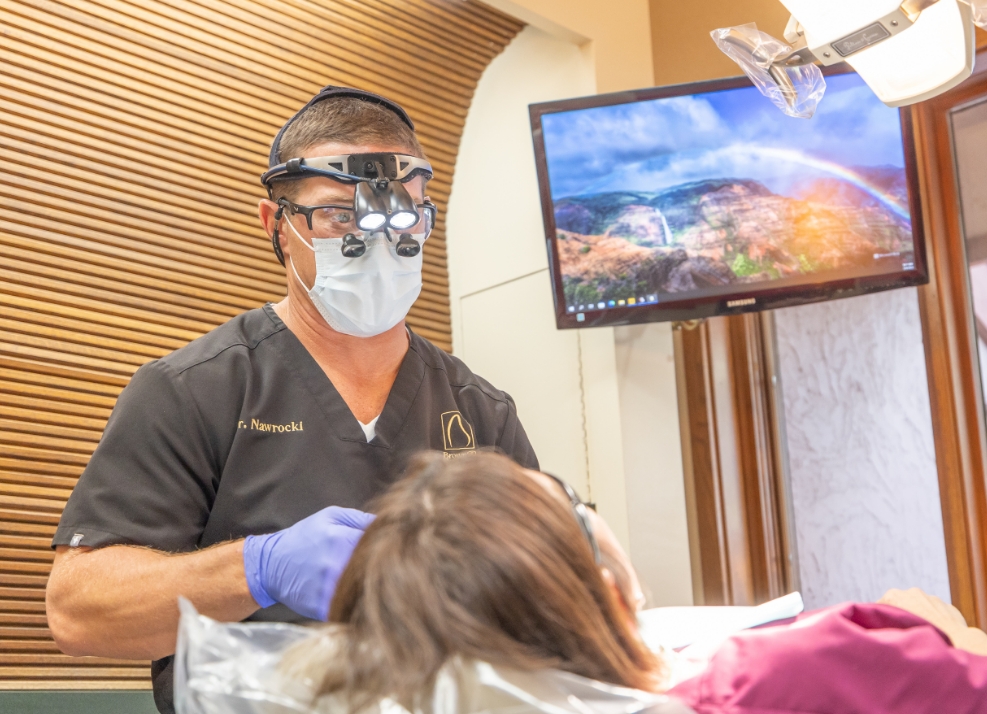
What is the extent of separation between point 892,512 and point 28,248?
2468mm

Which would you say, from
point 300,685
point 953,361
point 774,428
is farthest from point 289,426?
point 953,361

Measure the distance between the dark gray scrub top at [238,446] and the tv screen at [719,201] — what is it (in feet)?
3.11

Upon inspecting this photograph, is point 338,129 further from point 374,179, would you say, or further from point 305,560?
point 305,560

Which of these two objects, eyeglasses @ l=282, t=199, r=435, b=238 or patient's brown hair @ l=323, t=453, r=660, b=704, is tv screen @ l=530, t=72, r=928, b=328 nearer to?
eyeglasses @ l=282, t=199, r=435, b=238

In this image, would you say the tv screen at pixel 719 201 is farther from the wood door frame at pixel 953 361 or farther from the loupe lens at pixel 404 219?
the loupe lens at pixel 404 219

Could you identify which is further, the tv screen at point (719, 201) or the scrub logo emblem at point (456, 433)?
the tv screen at point (719, 201)

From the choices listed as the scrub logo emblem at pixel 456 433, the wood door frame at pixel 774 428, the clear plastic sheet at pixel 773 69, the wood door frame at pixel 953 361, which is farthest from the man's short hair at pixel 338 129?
the wood door frame at pixel 953 361

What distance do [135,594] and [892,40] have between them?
4.52ft

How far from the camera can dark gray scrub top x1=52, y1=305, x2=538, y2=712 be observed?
1.33 meters

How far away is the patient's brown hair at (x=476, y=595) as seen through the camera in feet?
2.34

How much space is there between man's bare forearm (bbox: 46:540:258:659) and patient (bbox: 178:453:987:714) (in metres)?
0.44

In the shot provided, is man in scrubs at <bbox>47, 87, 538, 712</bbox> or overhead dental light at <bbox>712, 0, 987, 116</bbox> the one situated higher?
overhead dental light at <bbox>712, 0, 987, 116</bbox>

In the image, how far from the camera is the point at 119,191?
241 centimetres

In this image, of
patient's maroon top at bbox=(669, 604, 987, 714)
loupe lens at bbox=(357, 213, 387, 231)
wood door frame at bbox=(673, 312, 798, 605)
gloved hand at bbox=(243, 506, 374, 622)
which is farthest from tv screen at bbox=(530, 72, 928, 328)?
patient's maroon top at bbox=(669, 604, 987, 714)
